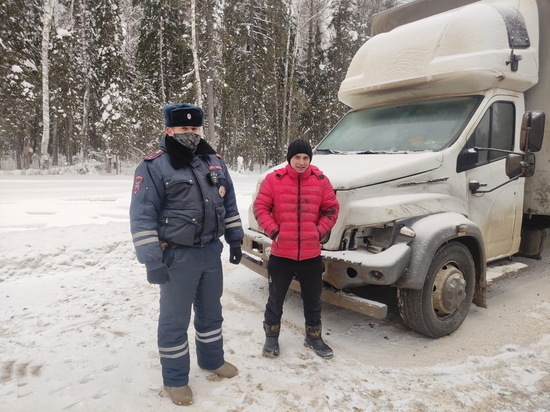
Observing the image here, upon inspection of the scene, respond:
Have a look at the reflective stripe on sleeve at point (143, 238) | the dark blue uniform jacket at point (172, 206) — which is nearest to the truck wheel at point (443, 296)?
the dark blue uniform jacket at point (172, 206)

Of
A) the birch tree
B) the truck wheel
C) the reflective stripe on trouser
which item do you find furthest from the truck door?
the birch tree

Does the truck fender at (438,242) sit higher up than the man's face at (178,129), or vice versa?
the man's face at (178,129)

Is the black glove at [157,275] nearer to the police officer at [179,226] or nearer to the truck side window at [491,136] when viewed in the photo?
the police officer at [179,226]

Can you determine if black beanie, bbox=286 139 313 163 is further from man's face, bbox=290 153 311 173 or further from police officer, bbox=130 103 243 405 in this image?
police officer, bbox=130 103 243 405

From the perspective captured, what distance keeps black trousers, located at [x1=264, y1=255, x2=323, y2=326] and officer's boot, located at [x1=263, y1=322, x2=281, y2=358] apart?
0.04 m

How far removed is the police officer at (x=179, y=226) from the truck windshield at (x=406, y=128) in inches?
90.2

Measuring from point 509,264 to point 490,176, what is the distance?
1243mm

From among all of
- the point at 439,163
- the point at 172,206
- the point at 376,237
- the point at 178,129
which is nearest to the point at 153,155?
the point at 178,129

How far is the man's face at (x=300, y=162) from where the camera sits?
3.32 m

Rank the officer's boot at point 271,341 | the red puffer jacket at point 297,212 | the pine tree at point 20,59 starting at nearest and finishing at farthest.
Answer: the red puffer jacket at point 297,212, the officer's boot at point 271,341, the pine tree at point 20,59

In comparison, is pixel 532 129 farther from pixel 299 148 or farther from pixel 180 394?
pixel 180 394

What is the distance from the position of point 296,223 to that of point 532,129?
2769mm

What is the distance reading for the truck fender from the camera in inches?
137

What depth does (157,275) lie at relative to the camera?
8.79ft
